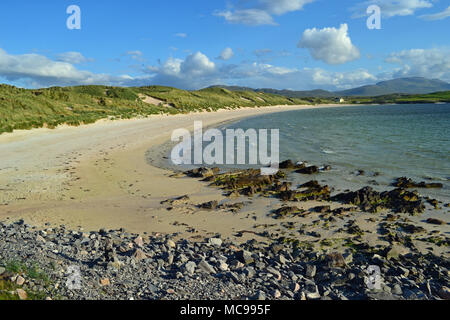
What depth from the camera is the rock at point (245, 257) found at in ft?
19.9

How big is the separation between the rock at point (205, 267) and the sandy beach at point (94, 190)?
219 cm

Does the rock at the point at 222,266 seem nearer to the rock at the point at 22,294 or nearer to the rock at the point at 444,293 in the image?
the rock at the point at 22,294

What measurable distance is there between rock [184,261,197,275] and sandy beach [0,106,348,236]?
89.9 inches

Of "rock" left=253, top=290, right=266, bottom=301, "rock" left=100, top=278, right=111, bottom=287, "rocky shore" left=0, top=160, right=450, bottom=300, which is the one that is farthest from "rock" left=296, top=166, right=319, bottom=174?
"rock" left=100, top=278, right=111, bottom=287

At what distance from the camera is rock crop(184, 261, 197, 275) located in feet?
18.1

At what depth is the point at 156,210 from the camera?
380 inches

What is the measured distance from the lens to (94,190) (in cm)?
1173

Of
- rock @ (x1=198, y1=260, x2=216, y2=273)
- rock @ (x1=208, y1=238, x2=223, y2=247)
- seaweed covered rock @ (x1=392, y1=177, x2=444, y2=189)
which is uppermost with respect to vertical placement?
seaweed covered rock @ (x1=392, y1=177, x2=444, y2=189)

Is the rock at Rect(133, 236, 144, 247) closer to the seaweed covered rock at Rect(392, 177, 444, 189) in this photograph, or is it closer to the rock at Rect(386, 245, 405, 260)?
the rock at Rect(386, 245, 405, 260)

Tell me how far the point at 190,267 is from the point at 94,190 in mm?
7641

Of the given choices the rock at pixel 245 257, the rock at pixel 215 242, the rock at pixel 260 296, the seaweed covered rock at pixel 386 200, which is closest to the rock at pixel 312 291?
the rock at pixel 260 296

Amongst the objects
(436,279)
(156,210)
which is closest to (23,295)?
(156,210)

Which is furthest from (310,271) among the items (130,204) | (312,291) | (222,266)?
(130,204)

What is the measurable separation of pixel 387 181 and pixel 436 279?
8068 mm
